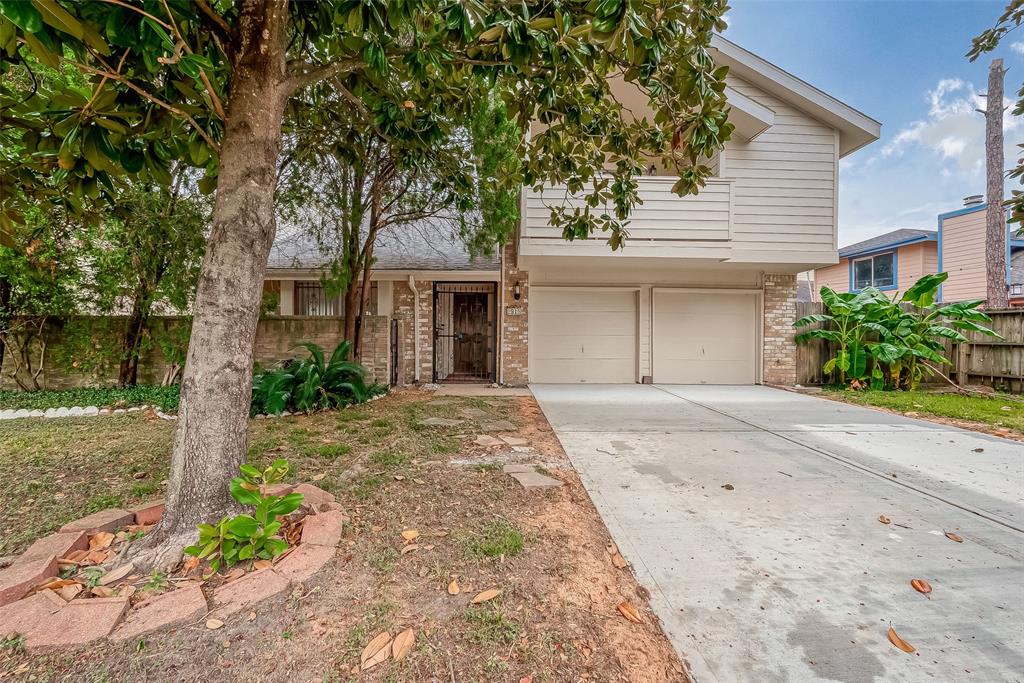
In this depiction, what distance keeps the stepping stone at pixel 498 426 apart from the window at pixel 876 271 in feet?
57.6

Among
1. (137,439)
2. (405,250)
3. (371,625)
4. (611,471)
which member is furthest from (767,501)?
(405,250)

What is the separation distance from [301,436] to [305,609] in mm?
3113

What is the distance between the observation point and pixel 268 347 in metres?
7.63

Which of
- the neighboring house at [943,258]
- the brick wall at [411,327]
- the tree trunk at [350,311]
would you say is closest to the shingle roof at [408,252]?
the brick wall at [411,327]

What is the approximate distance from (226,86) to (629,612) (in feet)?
13.2

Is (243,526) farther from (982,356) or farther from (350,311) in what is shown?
(982,356)

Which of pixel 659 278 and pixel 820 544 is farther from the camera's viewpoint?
pixel 659 278

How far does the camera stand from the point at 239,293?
218 centimetres

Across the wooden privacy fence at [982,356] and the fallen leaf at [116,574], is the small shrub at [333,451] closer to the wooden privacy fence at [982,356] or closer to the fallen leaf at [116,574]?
the fallen leaf at [116,574]

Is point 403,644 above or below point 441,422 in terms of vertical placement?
below

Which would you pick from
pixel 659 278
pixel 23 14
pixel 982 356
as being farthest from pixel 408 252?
pixel 982 356

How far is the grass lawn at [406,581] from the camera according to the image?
1.50m

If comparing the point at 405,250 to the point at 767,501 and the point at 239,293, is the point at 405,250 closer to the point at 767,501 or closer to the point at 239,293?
the point at 239,293

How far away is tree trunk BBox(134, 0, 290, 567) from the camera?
2127 mm
